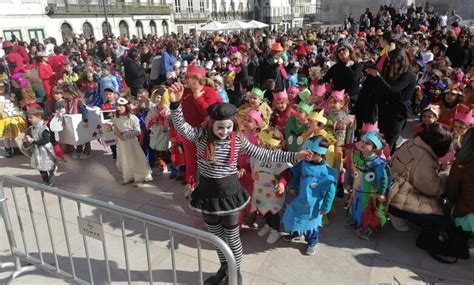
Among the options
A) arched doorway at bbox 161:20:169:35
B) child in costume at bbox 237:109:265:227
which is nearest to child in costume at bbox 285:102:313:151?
child in costume at bbox 237:109:265:227

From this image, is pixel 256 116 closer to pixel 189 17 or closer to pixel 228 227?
pixel 228 227

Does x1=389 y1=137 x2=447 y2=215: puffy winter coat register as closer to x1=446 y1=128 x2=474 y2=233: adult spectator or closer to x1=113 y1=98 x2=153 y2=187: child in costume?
x1=446 y1=128 x2=474 y2=233: adult spectator

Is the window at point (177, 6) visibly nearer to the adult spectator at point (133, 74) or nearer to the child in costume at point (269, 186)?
the adult spectator at point (133, 74)

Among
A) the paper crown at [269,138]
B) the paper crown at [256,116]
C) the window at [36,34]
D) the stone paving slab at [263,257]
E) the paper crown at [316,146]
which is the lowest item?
the stone paving slab at [263,257]

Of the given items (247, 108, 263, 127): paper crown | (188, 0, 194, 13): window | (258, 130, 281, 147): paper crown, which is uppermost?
(188, 0, 194, 13): window

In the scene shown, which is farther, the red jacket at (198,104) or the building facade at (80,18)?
the building facade at (80,18)

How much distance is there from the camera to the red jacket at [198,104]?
3959 millimetres

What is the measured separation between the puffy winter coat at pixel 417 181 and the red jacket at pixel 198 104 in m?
2.14

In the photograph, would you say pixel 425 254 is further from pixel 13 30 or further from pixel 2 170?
pixel 13 30

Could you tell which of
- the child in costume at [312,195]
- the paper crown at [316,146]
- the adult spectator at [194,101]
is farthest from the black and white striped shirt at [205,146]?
the child in costume at [312,195]

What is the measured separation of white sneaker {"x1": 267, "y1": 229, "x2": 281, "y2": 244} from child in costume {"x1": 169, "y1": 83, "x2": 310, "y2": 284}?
2.76ft

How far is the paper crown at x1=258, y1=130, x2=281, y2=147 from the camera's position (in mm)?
4121

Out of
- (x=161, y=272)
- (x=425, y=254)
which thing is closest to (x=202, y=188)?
(x=161, y=272)

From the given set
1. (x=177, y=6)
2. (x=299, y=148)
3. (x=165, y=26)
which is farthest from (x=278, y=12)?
(x=299, y=148)
